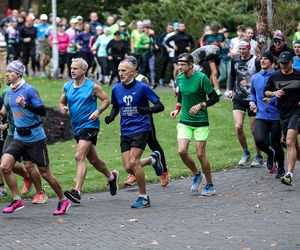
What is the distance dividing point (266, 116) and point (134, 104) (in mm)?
2766

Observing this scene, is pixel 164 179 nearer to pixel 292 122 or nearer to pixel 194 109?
pixel 194 109

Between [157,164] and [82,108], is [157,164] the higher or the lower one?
the lower one

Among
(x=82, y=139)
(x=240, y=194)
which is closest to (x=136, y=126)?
(x=82, y=139)

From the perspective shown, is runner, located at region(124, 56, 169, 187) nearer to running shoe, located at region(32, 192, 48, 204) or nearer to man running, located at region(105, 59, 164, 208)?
man running, located at region(105, 59, 164, 208)

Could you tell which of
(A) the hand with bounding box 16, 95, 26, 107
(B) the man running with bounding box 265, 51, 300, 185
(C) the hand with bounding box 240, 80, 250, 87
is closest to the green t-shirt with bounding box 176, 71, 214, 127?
(B) the man running with bounding box 265, 51, 300, 185

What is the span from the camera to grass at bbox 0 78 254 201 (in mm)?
15915

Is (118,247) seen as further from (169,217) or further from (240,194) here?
(240,194)

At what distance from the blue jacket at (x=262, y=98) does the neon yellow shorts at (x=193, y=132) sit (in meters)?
1.49

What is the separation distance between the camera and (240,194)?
14008mm

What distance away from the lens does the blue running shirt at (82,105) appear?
13.2 metres

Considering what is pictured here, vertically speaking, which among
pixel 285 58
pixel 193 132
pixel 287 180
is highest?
pixel 285 58

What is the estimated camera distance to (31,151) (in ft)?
42.1

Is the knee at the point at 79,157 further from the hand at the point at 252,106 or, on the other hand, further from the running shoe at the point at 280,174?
the running shoe at the point at 280,174

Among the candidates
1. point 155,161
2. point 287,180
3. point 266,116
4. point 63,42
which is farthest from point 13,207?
point 63,42
